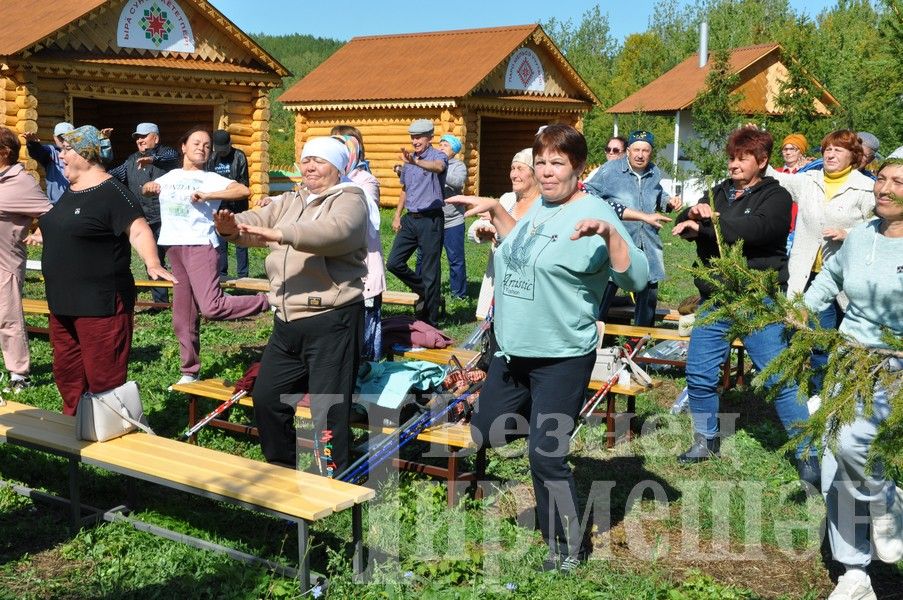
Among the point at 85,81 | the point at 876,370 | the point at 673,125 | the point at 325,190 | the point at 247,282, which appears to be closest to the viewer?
the point at 876,370

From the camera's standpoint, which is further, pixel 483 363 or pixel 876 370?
pixel 483 363

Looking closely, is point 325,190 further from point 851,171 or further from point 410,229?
point 410,229

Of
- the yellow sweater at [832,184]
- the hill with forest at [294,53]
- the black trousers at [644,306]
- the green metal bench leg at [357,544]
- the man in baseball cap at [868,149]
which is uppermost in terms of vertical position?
the hill with forest at [294,53]

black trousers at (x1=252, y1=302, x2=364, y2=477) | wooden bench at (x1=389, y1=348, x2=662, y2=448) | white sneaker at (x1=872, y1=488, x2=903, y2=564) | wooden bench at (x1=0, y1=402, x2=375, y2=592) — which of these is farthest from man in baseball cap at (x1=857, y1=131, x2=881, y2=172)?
wooden bench at (x1=0, y1=402, x2=375, y2=592)

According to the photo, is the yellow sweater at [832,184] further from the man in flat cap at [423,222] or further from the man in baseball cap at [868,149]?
the man in flat cap at [423,222]

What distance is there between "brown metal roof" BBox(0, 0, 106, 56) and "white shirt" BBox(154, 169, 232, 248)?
9299mm

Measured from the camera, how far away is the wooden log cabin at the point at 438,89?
23.2 meters

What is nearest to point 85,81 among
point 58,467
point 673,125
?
point 58,467

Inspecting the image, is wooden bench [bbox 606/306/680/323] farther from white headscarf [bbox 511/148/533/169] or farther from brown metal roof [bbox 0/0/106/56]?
brown metal roof [bbox 0/0/106/56]

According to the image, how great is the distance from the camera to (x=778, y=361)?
10.4 ft

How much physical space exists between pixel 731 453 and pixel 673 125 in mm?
30922

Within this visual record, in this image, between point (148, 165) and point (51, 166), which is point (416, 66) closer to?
point (51, 166)

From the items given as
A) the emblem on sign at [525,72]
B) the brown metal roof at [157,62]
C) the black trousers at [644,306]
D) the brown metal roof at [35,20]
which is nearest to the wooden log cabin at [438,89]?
the emblem on sign at [525,72]

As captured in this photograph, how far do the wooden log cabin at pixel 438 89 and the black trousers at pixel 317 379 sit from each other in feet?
58.2
